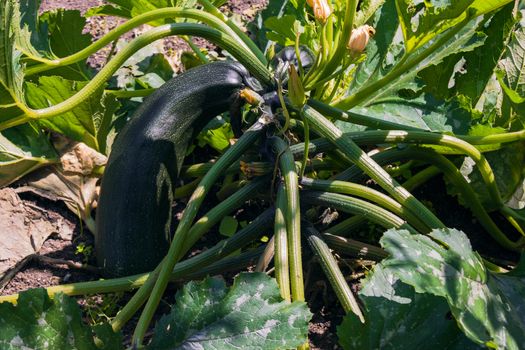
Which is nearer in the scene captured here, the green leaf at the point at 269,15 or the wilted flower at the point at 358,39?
the wilted flower at the point at 358,39

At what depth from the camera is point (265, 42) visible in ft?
9.28

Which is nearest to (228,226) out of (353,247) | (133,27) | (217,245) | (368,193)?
(217,245)

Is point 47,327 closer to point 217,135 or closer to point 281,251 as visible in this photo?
point 281,251

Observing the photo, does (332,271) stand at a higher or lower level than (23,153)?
higher

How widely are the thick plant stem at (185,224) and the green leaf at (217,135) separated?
1.17 feet

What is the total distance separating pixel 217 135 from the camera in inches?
102

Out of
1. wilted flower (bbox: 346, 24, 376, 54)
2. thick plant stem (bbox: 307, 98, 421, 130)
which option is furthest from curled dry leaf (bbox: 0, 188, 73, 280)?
wilted flower (bbox: 346, 24, 376, 54)

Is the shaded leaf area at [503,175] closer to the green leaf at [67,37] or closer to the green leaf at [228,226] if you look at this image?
the green leaf at [228,226]

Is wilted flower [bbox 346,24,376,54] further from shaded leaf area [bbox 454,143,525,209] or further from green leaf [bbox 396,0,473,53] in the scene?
shaded leaf area [bbox 454,143,525,209]

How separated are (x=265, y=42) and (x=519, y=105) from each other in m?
1.08

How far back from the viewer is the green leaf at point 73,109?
236 centimetres

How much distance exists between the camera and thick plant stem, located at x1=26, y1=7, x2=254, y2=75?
231cm

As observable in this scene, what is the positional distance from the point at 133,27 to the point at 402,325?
4.09 feet

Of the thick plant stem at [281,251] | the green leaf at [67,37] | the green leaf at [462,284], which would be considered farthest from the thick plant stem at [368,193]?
the green leaf at [67,37]
